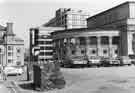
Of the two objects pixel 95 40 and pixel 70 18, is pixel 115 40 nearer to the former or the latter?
pixel 95 40

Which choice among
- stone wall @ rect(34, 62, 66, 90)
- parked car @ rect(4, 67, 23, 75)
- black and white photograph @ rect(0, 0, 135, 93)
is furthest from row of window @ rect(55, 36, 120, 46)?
stone wall @ rect(34, 62, 66, 90)

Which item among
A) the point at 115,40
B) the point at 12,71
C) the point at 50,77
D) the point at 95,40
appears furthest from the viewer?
the point at 115,40

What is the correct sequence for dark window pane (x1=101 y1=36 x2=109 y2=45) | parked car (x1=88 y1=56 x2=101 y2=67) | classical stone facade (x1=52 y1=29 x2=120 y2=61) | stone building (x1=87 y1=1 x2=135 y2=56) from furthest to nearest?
dark window pane (x1=101 y1=36 x2=109 y2=45) → classical stone facade (x1=52 y1=29 x2=120 y2=61) → stone building (x1=87 y1=1 x2=135 y2=56) → parked car (x1=88 y1=56 x2=101 y2=67)

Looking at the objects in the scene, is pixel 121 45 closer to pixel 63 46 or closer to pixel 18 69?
pixel 63 46

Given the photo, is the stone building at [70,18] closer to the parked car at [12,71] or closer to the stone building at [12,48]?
the stone building at [12,48]

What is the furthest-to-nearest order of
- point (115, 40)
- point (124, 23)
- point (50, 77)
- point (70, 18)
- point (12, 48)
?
point (70, 18)
point (12, 48)
point (115, 40)
point (124, 23)
point (50, 77)

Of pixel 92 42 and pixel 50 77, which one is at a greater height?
pixel 92 42

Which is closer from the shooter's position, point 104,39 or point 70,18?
point 104,39

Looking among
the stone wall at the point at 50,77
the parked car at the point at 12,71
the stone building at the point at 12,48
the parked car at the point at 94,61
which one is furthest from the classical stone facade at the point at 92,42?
the stone wall at the point at 50,77

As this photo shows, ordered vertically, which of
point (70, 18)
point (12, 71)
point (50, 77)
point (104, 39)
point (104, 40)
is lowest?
point (12, 71)

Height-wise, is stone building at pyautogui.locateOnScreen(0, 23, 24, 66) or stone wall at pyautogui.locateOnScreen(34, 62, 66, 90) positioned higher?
stone building at pyautogui.locateOnScreen(0, 23, 24, 66)

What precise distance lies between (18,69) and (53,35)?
58843 mm

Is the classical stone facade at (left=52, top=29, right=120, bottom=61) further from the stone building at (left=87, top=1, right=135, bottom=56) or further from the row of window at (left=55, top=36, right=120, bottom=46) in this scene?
the stone building at (left=87, top=1, right=135, bottom=56)

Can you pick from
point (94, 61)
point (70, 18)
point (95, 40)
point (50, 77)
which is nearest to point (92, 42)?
point (95, 40)
